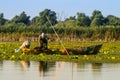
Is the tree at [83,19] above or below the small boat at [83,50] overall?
above

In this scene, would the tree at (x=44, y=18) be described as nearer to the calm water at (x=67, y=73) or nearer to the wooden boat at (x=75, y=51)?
the wooden boat at (x=75, y=51)

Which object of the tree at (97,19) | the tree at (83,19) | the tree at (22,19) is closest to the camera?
the tree at (83,19)

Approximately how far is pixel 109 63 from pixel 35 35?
41.2 m

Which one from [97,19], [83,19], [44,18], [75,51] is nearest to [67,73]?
[75,51]

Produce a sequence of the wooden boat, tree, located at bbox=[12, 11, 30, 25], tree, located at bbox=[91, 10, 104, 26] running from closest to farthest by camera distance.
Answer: the wooden boat, tree, located at bbox=[91, 10, 104, 26], tree, located at bbox=[12, 11, 30, 25]

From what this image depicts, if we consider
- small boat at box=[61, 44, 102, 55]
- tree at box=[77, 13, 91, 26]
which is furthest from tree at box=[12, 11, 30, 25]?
small boat at box=[61, 44, 102, 55]

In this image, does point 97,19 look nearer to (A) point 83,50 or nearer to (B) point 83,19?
(B) point 83,19

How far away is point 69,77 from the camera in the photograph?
2492 cm

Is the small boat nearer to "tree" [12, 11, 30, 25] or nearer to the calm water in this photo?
the calm water

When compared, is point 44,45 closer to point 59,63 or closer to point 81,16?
point 59,63

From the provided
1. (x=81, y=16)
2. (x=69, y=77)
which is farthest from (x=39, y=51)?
(x=81, y=16)

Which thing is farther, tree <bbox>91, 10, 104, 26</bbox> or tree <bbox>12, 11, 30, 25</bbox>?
tree <bbox>12, 11, 30, 25</bbox>

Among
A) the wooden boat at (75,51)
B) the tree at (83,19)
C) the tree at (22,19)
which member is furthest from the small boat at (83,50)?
the tree at (22,19)

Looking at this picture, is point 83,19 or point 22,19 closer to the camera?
point 83,19
